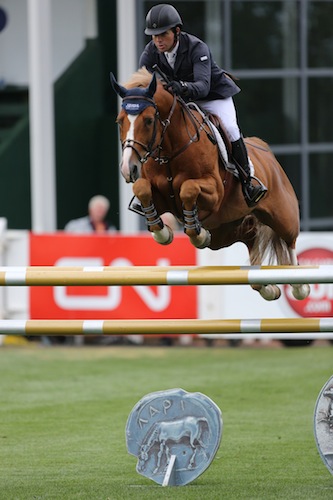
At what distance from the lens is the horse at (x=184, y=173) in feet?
20.4

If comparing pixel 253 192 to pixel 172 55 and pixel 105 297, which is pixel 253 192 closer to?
pixel 172 55

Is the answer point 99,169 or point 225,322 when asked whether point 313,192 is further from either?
point 225,322

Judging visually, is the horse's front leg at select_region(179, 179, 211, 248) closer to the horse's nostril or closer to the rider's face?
the horse's nostril

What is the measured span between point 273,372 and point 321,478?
165 inches

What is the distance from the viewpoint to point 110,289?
39.2ft

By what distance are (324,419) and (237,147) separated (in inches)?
71.6

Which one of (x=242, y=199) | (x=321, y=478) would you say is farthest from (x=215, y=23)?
(x=321, y=478)

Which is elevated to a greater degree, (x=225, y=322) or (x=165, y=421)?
(x=225, y=322)

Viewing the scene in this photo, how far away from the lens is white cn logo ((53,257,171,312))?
470 inches

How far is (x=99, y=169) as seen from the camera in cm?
1623

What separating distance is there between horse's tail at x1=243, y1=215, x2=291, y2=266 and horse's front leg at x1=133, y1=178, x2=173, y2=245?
110cm

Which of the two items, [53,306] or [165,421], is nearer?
[165,421]

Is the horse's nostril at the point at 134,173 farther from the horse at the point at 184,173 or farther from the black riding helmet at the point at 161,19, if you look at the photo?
the black riding helmet at the point at 161,19

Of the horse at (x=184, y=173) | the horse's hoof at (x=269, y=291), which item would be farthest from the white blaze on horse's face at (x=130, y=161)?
the horse's hoof at (x=269, y=291)
